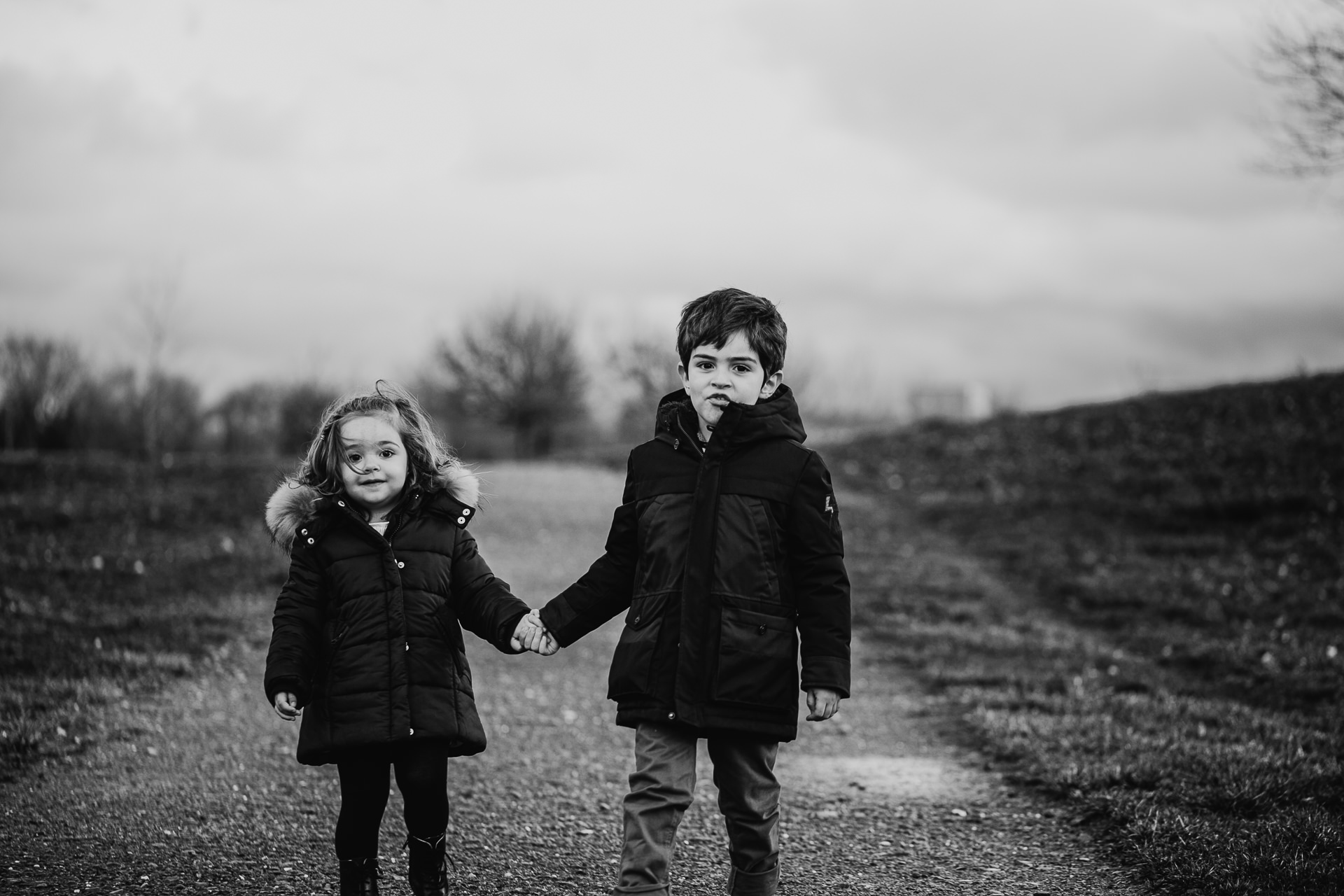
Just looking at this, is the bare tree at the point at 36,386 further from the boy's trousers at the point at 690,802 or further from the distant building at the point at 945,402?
the boy's trousers at the point at 690,802

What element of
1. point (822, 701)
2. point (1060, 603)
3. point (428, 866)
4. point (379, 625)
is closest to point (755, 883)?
point (822, 701)

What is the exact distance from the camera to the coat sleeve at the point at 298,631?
3.41m

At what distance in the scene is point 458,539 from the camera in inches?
149

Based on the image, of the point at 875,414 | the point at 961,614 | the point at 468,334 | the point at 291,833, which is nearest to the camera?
the point at 291,833

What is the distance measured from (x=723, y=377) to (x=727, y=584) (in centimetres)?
67

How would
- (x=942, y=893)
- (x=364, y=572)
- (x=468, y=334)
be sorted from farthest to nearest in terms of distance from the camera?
1. (x=468, y=334)
2. (x=942, y=893)
3. (x=364, y=572)

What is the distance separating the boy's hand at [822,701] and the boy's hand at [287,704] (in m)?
1.57

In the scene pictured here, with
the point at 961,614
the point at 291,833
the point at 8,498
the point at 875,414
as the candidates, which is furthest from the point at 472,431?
the point at 291,833

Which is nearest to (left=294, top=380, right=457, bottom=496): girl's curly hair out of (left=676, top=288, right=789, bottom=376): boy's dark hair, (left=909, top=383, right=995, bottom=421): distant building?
(left=676, top=288, right=789, bottom=376): boy's dark hair

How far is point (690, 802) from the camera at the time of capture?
3.32 metres

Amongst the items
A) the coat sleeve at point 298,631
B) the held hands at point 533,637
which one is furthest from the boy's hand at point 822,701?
the coat sleeve at point 298,631

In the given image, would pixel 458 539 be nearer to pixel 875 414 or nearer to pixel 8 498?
pixel 8 498

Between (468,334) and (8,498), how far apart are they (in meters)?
32.6

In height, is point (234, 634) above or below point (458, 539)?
below
